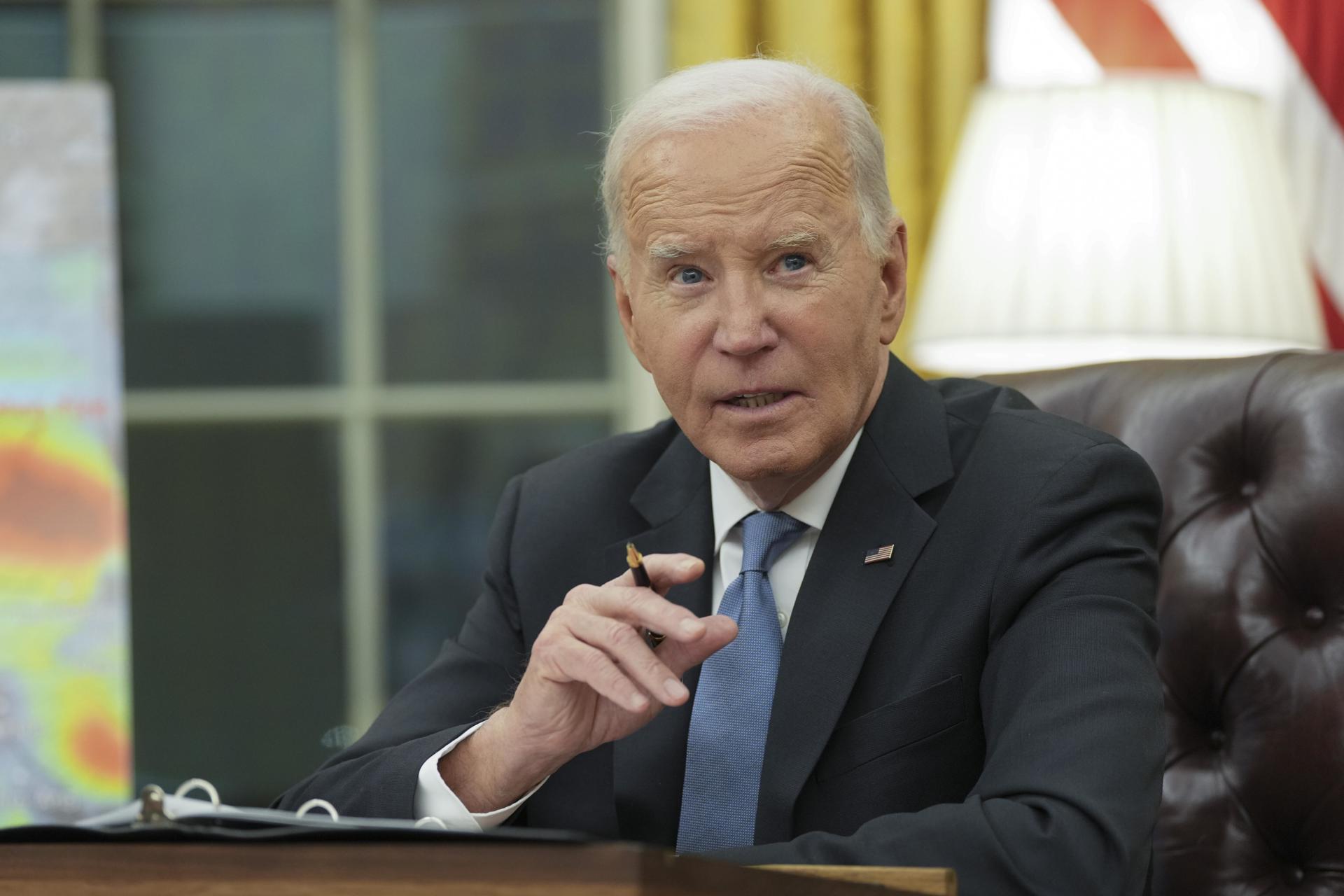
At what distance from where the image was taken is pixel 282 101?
3.75 meters

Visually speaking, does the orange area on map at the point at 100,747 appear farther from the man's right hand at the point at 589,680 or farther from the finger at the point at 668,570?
the finger at the point at 668,570

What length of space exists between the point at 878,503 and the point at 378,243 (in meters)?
2.37

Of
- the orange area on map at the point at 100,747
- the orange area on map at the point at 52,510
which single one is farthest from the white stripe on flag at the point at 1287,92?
the orange area on map at the point at 100,747

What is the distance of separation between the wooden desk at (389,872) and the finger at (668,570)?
Answer: 0.35m

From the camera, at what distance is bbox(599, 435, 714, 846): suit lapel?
1.57 m

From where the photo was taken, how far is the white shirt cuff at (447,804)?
149 cm

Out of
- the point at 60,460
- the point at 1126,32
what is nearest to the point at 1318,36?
the point at 1126,32

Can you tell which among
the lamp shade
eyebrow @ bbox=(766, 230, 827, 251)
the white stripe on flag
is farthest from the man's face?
the white stripe on flag

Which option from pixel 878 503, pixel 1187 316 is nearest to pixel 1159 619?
pixel 878 503

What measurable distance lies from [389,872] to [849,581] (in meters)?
0.78

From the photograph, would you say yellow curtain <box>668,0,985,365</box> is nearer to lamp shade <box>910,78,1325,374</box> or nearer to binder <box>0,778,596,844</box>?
lamp shade <box>910,78,1325,374</box>

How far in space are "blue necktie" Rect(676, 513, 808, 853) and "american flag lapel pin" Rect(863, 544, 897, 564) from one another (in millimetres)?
103

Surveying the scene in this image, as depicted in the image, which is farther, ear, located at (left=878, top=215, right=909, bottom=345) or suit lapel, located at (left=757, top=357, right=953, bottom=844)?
ear, located at (left=878, top=215, right=909, bottom=345)

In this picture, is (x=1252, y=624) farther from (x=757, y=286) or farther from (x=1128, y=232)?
(x=1128, y=232)
